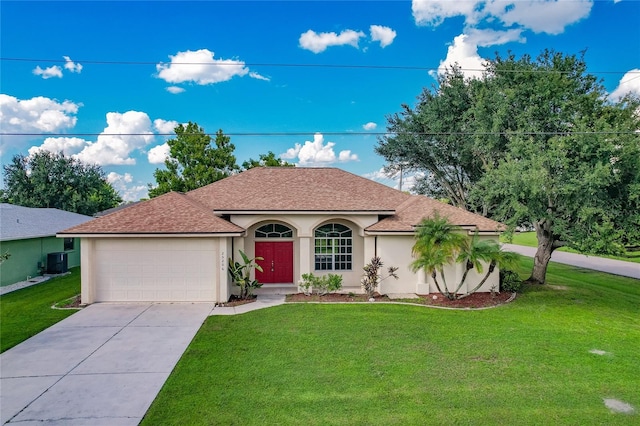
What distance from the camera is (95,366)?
25.8 ft

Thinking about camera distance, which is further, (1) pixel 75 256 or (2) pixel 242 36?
(1) pixel 75 256

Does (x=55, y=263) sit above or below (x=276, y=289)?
above

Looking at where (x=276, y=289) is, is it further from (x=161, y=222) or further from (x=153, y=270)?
(x=161, y=222)

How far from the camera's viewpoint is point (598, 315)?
1237 cm

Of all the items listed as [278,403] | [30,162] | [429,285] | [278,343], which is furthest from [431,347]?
[30,162]

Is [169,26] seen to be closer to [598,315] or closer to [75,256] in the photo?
[75,256]

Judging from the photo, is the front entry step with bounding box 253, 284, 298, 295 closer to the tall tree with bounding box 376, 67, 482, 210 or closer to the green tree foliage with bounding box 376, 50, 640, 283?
the green tree foliage with bounding box 376, 50, 640, 283

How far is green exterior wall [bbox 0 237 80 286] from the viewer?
15922mm

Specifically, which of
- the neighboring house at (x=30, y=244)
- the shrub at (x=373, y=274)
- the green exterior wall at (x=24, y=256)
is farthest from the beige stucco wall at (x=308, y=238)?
the green exterior wall at (x=24, y=256)

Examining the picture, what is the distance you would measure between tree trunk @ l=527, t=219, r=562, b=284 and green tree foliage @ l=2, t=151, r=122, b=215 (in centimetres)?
4176

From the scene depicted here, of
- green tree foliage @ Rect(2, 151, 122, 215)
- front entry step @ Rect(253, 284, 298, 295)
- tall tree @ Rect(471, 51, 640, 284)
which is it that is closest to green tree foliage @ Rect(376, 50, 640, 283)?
tall tree @ Rect(471, 51, 640, 284)

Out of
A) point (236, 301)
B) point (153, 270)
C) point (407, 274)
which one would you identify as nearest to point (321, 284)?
point (236, 301)

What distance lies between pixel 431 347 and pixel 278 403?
4.37m

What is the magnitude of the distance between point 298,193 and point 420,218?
5.42 metres
